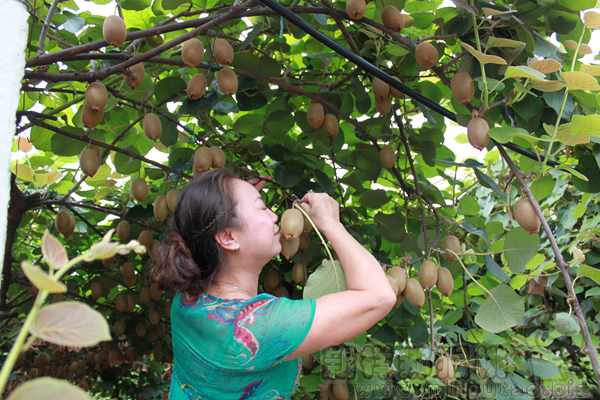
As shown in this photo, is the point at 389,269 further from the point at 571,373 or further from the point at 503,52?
the point at 571,373

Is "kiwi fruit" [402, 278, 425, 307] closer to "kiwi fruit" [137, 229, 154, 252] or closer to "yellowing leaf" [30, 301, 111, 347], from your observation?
"kiwi fruit" [137, 229, 154, 252]

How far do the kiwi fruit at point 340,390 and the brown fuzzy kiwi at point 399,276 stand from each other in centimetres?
80

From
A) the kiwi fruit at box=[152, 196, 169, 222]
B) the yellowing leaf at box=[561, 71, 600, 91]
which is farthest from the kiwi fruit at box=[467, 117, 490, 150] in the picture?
the kiwi fruit at box=[152, 196, 169, 222]

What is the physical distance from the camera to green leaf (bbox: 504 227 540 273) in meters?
1.39

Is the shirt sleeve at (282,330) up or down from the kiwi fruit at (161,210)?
up

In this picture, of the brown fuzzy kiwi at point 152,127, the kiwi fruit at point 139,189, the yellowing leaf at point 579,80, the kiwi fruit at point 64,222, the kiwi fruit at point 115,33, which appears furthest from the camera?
the kiwi fruit at point 64,222

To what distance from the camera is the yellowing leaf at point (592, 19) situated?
3.93 feet

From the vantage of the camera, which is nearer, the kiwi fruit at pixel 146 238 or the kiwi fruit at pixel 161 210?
the kiwi fruit at pixel 161 210

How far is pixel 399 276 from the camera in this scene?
1.43 m

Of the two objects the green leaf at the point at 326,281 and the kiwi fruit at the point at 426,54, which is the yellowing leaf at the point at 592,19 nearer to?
the kiwi fruit at the point at 426,54

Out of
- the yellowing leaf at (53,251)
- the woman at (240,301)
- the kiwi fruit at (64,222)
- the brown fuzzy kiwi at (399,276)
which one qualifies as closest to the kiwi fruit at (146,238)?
the kiwi fruit at (64,222)

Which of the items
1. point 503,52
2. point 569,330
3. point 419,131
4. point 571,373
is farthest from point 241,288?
point 571,373

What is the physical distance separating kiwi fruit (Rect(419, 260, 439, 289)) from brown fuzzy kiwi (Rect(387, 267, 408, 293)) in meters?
0.06

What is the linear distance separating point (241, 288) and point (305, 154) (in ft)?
2.25
